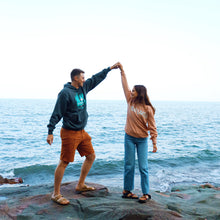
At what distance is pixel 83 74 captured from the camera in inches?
181

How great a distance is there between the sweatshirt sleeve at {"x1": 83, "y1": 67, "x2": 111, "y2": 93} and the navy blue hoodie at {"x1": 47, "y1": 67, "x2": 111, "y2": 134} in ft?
0.55

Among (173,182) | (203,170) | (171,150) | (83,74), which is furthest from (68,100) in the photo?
(171,150)

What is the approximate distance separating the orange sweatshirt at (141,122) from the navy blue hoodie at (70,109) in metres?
0.92

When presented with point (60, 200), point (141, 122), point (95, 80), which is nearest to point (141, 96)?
point (141, 122)

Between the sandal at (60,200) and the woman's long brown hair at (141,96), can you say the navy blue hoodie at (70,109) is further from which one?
the sandal at (60,200)

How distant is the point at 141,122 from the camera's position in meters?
4.70

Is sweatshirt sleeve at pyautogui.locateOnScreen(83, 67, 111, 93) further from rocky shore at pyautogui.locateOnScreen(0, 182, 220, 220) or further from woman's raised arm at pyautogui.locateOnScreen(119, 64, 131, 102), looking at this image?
rocky shore at pyautogui.locateOnScreen(0, 182, 220, 220)

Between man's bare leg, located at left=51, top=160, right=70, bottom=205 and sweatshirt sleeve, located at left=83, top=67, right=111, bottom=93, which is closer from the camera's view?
man's bare leg, located at left=51, top=160, right=70, bottom=205

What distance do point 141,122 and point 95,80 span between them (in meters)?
1.29

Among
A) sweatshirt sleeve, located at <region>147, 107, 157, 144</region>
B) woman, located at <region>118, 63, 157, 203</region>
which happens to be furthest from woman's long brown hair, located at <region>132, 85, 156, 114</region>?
sweatshirt sleeve, located at <region>147, 107, 157, 144</region>

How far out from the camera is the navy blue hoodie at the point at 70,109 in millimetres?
4309

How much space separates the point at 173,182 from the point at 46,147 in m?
10.3

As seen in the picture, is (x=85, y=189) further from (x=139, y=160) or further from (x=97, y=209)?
(x=139, y=160)

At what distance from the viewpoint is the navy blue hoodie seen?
431 cm
